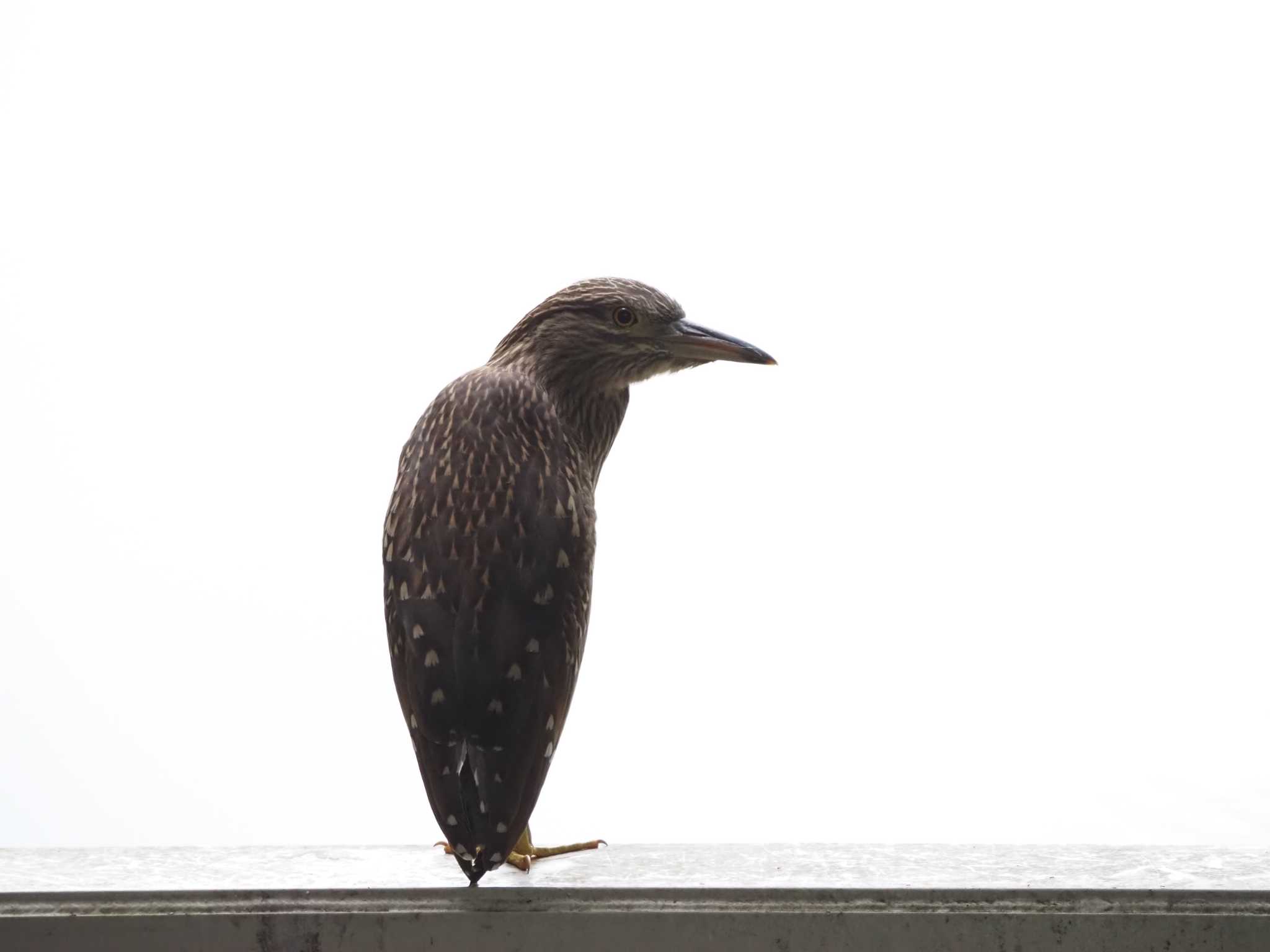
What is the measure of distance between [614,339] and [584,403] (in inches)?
2.9

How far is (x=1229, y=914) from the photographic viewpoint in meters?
1.13

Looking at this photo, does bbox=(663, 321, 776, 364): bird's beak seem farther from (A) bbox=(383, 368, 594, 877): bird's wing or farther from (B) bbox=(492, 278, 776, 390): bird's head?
(A) bbox=(383, 368, 594, 877): bird's wing

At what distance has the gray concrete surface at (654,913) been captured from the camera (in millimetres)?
1129

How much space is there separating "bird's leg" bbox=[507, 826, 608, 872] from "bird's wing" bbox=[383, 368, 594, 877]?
3.4 inches

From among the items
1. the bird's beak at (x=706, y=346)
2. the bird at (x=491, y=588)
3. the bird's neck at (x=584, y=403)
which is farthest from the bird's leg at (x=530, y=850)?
the bird's beak at (x=706, y=346)

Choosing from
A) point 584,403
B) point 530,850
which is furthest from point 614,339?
point 530,850

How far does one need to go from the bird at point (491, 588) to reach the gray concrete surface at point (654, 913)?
0.22ft

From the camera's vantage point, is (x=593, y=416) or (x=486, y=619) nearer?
(x=486, y=619)

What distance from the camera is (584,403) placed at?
128cm

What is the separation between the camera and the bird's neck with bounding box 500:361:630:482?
1259 mm

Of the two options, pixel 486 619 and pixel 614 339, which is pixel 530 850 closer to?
pixel 486 619

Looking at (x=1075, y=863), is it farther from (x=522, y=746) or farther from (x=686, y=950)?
(x=522, y=746)

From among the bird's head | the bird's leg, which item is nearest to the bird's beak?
the bird's head

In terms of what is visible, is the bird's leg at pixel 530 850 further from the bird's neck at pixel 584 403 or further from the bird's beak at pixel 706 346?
the bird's beak at pixel 706 346
